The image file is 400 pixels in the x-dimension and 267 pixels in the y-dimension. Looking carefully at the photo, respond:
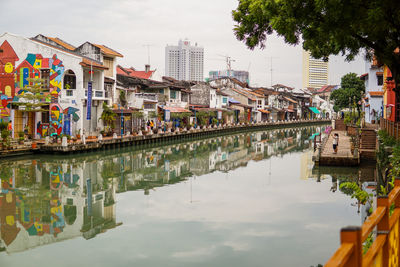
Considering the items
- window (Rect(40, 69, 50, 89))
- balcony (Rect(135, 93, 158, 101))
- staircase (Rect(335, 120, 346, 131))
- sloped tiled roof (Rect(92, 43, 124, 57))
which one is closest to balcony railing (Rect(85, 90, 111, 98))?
window (Rect(40, 69, 50, 89))

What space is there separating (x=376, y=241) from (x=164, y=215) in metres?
9.30

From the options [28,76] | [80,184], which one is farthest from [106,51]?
[80,184]

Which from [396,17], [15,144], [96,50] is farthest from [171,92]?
[396,17]

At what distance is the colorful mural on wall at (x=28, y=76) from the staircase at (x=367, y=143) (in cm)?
1841

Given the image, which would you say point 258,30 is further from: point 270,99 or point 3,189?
point 270,99

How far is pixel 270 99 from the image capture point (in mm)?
79688

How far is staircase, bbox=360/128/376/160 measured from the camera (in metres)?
20.8

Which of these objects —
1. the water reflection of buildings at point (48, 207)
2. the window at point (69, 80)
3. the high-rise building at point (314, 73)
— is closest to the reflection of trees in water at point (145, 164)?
the water reflection of buildings at point (48, 207)

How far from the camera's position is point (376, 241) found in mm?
3148

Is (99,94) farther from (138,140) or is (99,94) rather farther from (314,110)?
(314,110)

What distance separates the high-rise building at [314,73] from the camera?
193875 mm

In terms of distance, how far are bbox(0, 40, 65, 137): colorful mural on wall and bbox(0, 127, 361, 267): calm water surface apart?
6.29 meters

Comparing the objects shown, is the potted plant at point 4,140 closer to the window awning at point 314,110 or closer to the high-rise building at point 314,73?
the window awning at point 314,110

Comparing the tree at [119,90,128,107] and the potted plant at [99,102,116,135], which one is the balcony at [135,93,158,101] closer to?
the tree at [119,90,128,107]
